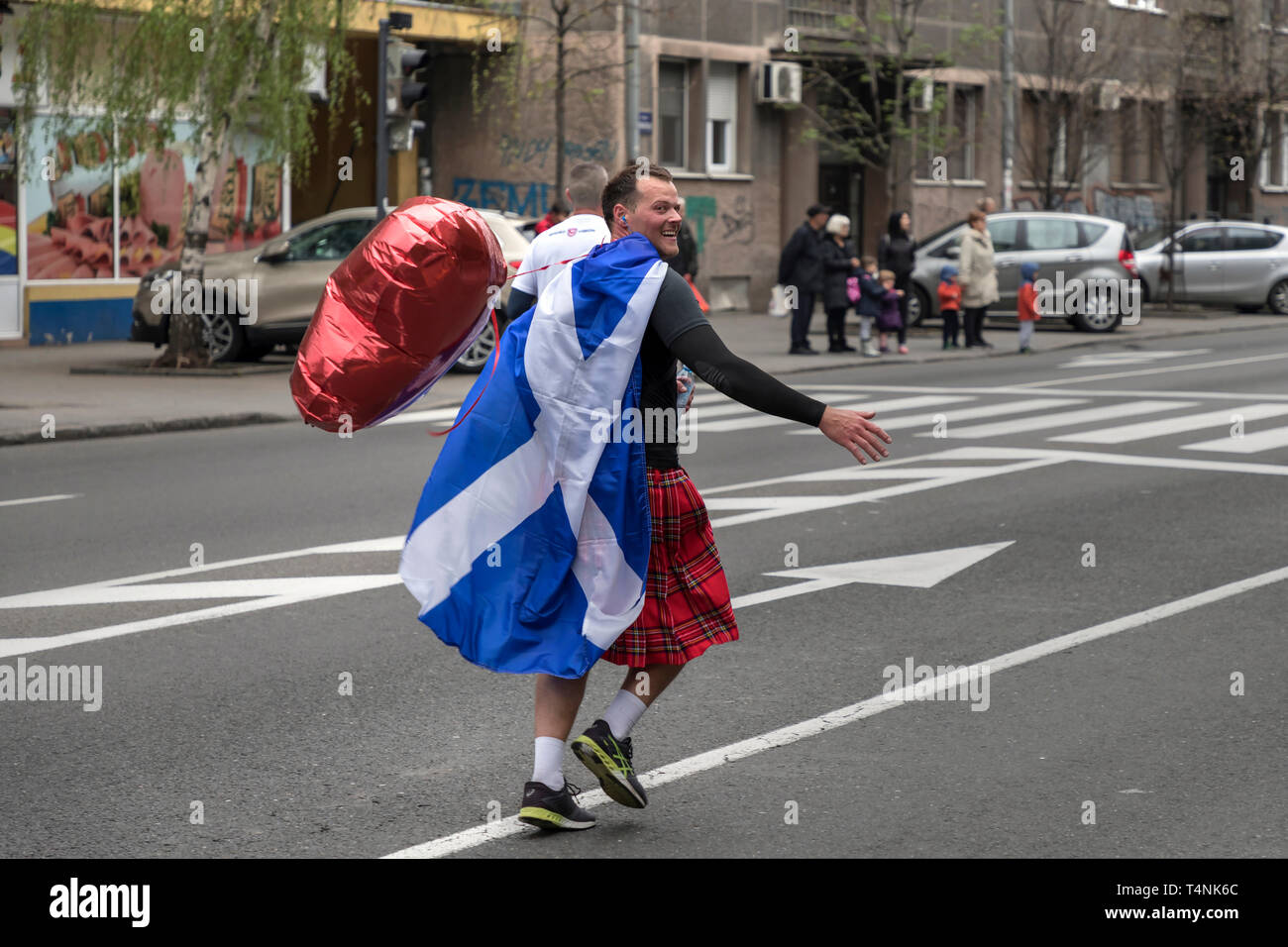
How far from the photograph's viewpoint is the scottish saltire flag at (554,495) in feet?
15.7

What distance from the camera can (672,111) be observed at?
31.6 metres

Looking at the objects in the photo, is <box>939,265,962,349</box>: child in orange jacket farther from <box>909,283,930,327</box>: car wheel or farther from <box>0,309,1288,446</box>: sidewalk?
<box>909,283,930,327</box>: car wheel

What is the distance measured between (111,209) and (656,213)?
67.6ft

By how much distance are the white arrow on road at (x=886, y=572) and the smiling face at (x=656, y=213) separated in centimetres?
323

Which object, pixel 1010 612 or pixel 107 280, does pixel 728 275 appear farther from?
pixel 1010 612

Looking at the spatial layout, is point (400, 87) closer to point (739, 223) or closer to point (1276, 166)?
point (739, 223)

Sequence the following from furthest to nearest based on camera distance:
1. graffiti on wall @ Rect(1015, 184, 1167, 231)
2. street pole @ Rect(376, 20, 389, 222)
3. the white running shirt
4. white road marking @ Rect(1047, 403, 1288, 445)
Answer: graffiti on wall @ Rect(1015, 184, 1167, 231)
street pole @ Rect(376, 20, 389, 222)
white road marking @ Rect(1047, 403, 1288, 445)
the white running shirt

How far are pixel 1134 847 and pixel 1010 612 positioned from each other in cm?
314

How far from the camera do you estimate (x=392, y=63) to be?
61.2ft

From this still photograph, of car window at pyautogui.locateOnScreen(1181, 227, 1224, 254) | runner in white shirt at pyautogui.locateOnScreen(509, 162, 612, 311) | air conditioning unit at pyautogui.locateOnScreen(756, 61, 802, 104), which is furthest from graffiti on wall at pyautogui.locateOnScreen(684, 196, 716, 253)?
runner in white shirt at pyautogui.locateOnScreen(509, 162, 612, 311)

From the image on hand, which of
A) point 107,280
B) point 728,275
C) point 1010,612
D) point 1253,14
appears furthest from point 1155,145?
point 1010,612

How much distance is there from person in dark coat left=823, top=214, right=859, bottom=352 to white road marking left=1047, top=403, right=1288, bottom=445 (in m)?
7.07

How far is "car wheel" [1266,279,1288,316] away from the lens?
31.5 metres

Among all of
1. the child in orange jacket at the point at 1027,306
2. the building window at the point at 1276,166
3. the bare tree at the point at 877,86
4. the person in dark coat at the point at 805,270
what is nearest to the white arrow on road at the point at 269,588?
the person in dark coat at the point at 805,270
